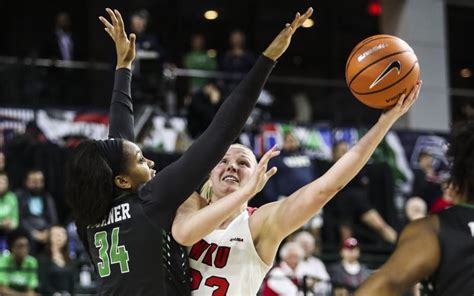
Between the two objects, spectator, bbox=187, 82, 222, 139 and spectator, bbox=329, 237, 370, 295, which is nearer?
spectator, bbox=329, 237, 370, 295

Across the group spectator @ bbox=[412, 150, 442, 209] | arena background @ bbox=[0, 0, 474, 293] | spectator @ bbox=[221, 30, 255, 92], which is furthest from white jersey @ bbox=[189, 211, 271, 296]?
spectator @ bbox=[221, 30, 255, 92]

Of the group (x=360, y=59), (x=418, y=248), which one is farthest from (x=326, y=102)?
(x=418, y=248)

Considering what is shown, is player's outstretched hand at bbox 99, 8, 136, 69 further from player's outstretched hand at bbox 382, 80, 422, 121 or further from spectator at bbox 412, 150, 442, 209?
spectator at bbox 412, 150, 442, 209

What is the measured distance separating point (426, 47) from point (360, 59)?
1317cm

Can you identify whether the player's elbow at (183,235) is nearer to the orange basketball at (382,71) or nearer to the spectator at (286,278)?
the orange basketball at (382,71)

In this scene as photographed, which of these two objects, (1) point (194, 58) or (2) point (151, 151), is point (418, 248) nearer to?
(2) point (151, 151)

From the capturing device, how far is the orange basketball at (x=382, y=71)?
4336mm

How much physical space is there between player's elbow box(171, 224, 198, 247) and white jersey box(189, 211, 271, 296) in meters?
0.46

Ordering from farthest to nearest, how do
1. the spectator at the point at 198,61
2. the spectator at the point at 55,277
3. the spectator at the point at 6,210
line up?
1. the spectator at the point at 198,61
2. the spectator at the point at 6,210
3. the spectator at the point at 55,277

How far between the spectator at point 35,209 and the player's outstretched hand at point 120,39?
20.0ft

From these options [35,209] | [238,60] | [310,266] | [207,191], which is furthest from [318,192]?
[238,60]

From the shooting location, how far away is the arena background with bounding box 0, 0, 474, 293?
41.0 feet

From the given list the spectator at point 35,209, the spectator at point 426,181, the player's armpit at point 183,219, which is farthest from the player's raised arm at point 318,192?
the spectator at point 426,181

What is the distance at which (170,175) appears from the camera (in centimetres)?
419
